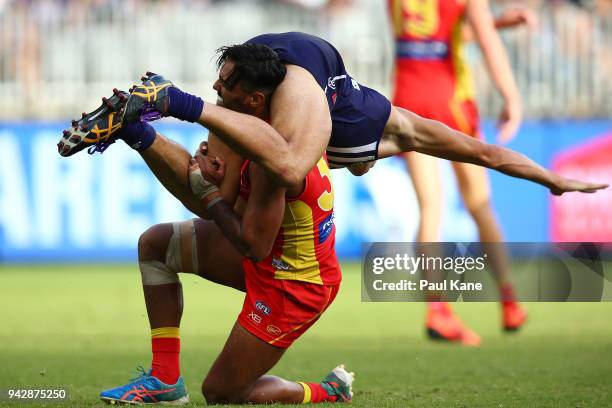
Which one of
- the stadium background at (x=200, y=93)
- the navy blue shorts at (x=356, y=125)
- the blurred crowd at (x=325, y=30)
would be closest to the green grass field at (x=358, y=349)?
the navy blue shorts at (x=356, y=125)

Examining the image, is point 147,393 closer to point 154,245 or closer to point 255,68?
point 154,245

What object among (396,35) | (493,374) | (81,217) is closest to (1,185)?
(81,217)

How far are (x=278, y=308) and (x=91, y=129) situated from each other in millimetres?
1322

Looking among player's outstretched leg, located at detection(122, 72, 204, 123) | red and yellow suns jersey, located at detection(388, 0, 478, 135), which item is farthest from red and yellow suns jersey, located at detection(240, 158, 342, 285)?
red and yellow suns jersey, located at detection(388, 0, 478, 135)

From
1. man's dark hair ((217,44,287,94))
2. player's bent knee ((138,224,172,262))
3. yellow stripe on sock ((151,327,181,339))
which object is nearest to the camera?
man's dark hair ((217,44,287,94))

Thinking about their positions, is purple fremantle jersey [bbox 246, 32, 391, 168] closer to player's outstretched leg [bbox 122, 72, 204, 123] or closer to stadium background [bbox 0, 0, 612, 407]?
player's outstretched leg [bbox 122, 72, 204, 123]

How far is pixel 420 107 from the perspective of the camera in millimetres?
8523

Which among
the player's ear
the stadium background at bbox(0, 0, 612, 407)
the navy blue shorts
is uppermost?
the player's ear

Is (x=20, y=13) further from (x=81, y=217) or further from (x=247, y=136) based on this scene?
(x=247, y=136)

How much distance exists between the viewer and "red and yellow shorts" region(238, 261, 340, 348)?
5.23m

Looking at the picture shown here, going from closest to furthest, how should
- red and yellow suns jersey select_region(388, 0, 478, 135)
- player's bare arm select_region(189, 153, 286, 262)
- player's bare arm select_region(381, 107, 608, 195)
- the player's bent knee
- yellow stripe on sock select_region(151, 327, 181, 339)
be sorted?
player's bare arm select_region(189, 153, 286, 262) → yellow stripe on sock select_region(151, 327, 181, 339) → the player's bent knee → player's bare arm select_region(381, 107, 608, 195) → red and yellow suns jersey select_region(388, 0, 478, 135)

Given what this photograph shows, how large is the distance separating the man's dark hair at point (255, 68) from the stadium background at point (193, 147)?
3562 mm

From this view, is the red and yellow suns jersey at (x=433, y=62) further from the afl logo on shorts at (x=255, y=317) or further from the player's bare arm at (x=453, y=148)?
the afl logo on shorts at (x=255, y=317)

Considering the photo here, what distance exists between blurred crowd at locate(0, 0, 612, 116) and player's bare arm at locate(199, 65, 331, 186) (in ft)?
35.2
